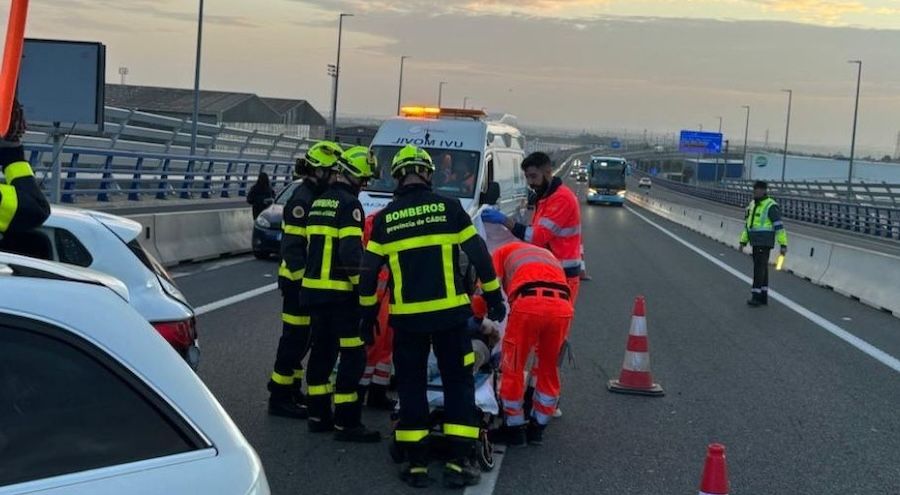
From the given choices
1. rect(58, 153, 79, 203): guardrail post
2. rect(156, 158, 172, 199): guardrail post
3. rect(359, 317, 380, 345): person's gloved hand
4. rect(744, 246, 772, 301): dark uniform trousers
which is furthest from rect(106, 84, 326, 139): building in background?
rect(359, 317, 380, 345): person's gloved hand

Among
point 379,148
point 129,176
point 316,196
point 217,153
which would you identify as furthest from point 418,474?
point 217,153

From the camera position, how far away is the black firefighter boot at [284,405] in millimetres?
7430

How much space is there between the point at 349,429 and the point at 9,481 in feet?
15.2

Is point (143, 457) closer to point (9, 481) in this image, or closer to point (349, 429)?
point (9, 481)

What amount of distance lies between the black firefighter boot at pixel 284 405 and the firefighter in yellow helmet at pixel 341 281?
18.9 inches

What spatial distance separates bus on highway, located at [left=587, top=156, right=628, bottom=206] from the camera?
60156mm

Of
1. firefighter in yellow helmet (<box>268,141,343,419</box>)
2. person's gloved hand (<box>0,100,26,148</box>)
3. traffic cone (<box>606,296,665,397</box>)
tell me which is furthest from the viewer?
traffic cone (<box>606,296,665,397</box>)

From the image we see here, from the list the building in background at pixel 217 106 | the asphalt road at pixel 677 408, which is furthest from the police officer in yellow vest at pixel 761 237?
the building in background at pixel 217 106

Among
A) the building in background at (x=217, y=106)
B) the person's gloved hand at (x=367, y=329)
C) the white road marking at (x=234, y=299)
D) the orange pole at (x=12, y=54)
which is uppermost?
the building in background at (x=217, y=106)

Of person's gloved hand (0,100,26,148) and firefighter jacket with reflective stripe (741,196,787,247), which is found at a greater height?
person's gloved hand (0,100,26,148)

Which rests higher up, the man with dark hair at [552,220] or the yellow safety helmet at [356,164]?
the yellow safety helmet at [356,164]

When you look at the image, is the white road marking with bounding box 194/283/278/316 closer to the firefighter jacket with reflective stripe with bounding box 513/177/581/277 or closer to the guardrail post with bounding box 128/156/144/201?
the firefighter jacket with reflective stripe with bounding box 513/177/581/277

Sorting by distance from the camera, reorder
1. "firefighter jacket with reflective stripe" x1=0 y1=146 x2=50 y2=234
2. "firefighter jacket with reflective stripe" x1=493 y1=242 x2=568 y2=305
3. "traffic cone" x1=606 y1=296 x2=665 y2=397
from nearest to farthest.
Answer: "firefighter jacket with reflective stripe" x1=0 y1=146 x2=50 y2=234 → "firefighter jacket with reflective stripe" x1=493 y1=242 x2=568 y2=305 → "traffic cone" x1=606 y1=296 x2=665 y2=397

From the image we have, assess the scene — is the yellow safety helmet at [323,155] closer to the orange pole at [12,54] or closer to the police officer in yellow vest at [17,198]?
the police officer in yellow vest at [17,198]
